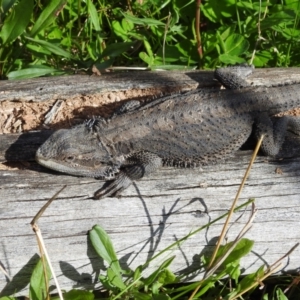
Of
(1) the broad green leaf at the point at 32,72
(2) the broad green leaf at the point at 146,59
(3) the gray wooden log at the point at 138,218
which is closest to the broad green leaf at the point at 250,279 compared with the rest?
(3) the gray wooden log at the point at 138,218

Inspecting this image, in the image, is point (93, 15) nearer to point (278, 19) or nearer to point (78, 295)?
point (278, 19)

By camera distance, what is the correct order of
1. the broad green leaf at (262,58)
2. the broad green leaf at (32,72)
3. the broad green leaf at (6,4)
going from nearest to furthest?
the broad green leaf at (32,72), the broad green leaf at (6,4), the broad green leaf at (262,58)

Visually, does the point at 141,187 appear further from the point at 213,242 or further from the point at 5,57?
the point at 5,57

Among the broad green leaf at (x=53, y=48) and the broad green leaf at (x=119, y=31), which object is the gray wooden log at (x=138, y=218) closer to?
the broad green leaf at (x=53, y=48)

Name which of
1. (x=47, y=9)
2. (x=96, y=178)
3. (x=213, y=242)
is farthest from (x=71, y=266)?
(x=47, y=9)

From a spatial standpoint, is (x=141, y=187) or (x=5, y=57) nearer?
(x=141, y=187)

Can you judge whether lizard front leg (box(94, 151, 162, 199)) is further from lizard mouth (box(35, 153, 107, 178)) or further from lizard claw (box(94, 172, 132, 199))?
lizard mouth (box(35, 153, 107, 178))
